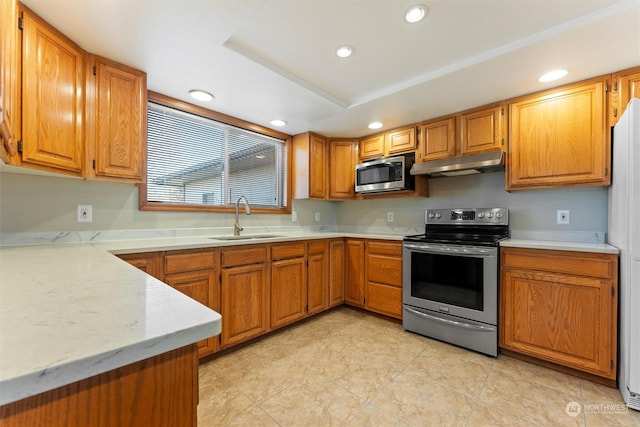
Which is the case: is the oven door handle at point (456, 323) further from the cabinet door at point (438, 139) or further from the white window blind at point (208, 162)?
the white window blind at point (208, 162)

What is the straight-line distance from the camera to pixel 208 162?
266cm

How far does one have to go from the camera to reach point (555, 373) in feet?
6.22

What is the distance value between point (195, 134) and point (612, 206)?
3375 millimetres

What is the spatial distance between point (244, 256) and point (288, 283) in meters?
0.56

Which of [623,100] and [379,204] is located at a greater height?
[623,100]

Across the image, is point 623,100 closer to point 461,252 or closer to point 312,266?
point 461,252

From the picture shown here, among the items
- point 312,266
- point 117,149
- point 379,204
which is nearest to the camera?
point 117,149

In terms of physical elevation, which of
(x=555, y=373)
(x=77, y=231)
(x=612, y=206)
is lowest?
(x=555, y=373)

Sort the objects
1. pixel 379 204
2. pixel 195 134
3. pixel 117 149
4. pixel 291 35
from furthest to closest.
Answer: pixel 379 204, pixel 195 134, pixel 117 149, pixel 291 35

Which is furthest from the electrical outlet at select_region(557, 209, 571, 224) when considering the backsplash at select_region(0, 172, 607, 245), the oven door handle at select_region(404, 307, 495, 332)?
the oven door handle at select_region(404, 307, 495, 332)

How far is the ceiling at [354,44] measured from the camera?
4.56 ft

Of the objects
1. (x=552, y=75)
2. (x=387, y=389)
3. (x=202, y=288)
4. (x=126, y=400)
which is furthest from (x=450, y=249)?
(x=126, y=400)

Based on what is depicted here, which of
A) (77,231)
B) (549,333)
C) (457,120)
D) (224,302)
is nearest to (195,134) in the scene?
(77,231)

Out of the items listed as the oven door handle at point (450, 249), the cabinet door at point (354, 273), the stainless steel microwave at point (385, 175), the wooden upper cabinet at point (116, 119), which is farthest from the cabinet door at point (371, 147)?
the wooden upper cabinet at point (116, 119)
